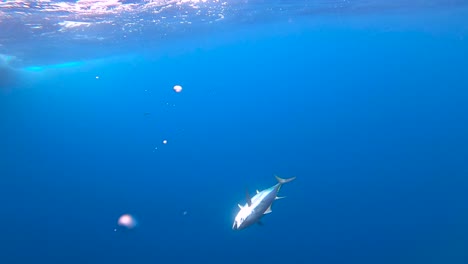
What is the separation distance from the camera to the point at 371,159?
32.1 m

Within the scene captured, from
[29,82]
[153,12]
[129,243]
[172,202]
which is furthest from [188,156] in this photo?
[153,12]

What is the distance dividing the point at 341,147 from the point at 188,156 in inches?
699

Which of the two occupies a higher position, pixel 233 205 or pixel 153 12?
pixel 153 12

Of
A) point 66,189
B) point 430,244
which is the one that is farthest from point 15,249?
point 430,244

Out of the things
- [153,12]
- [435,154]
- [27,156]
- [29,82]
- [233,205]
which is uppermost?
[29,82]

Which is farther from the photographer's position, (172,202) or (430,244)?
(172,202)

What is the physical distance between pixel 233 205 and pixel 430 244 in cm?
1341

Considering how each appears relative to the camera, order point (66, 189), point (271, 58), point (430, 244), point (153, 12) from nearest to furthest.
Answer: point (153, 12) < point (430, 244) < point (66, 189) < point (271, 58)

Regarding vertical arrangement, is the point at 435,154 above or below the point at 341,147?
below

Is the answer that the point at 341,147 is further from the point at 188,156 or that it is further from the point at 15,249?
Answer: the point at 15,249

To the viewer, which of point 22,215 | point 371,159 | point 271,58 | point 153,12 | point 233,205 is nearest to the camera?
point 153,12

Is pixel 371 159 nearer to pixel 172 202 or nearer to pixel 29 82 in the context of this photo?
pixel 172 202

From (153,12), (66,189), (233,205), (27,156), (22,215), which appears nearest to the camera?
(153,12)

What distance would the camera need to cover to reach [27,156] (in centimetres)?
3588
